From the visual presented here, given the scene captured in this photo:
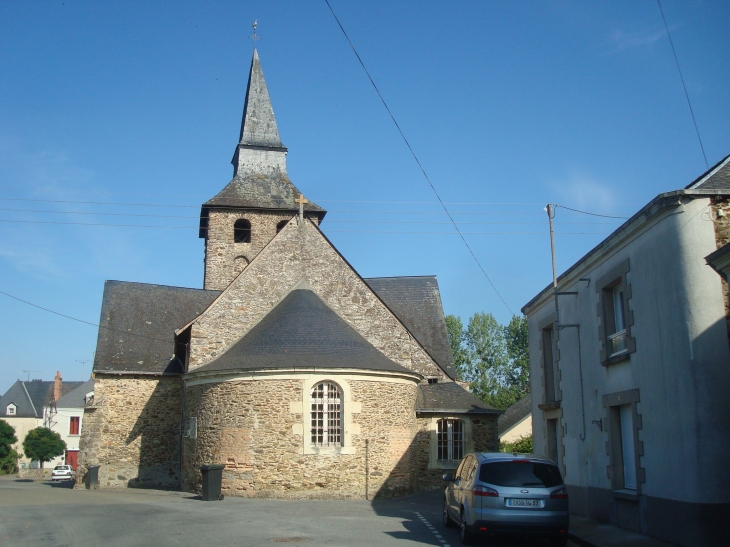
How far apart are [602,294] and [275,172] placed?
917 inches

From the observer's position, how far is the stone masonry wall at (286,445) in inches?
728

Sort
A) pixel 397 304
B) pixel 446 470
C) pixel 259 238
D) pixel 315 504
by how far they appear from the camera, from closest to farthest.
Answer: pixel 315 504 < pixel 446 470 < pixel 397 304 < pixel 259 238

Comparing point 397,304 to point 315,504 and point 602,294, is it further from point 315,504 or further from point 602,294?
point 602,294

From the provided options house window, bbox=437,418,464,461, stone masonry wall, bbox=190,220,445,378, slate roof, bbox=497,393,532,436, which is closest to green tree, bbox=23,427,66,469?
slate roof, bbox=497,393,532,436

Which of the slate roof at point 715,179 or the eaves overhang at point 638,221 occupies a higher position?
the slate roof at point 715,179

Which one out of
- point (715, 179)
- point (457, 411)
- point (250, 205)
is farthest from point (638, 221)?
point (250, 205)

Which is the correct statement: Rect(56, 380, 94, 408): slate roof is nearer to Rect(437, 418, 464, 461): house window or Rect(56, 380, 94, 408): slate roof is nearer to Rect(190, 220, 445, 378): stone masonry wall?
Rect(190, 220, 445, 378): stone masonry wall

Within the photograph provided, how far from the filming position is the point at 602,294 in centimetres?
1300

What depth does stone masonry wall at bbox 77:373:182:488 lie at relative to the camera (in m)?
25.2

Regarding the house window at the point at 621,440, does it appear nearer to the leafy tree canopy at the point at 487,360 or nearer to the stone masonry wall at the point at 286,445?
the stone masonry wall at the point at 286,445

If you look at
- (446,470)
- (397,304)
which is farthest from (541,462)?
(397,304)

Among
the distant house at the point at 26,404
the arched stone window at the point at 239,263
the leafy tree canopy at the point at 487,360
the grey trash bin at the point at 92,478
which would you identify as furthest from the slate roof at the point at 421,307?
the distant house at the point at 26,404

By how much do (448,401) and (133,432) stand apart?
458 inches

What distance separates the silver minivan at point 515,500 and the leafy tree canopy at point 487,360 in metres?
47.9
